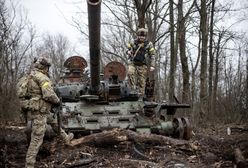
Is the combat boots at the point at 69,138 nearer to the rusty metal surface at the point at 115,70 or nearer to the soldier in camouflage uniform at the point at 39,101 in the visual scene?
the soldier in camouflage uniform at the point at 39,101

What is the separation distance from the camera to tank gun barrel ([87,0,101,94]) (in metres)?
8.11

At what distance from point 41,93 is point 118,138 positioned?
6.18 feet

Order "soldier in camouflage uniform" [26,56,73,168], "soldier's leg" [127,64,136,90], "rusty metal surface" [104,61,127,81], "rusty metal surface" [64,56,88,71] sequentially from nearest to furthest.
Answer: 1. "soldier in camouflage uniform" [26,56,73,168]
2. "rusty metal surface" [104,61,127,81]
3. "soldier's leg" [127,64,136,90]
4. "rusty metal surface" [64,56,88,71]

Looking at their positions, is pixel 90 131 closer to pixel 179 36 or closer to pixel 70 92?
pixel 70 92

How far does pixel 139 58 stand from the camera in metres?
13.6

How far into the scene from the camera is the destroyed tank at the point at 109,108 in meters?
11.1

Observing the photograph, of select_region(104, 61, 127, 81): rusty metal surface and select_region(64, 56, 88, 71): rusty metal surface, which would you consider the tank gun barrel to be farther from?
select_region(64, 56, 88, 71): rusty metal surface

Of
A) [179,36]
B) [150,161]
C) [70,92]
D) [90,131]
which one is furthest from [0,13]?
[150,161]

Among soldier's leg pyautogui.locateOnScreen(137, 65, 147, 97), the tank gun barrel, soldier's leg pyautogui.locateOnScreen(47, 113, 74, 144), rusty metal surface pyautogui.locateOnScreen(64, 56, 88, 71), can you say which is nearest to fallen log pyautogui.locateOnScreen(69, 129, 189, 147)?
soldier's leg pyautogui.locateOnScreen(47, 113, 74, 144)

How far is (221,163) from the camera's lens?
9852mm

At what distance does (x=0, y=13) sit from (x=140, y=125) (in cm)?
1682

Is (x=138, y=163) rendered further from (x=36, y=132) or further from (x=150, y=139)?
(x=36, y=132)

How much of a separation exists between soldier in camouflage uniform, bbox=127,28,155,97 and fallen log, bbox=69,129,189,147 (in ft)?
10.5

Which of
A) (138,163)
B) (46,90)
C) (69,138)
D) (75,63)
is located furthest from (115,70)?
(138,163)
